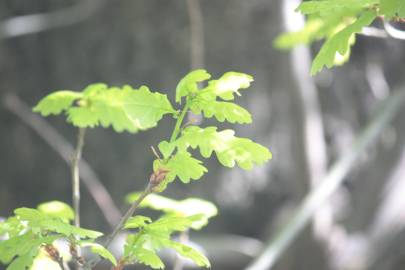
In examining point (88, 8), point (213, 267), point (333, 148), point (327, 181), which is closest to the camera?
point (327, 181)

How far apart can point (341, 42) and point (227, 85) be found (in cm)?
12

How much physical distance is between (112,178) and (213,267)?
1.77ft

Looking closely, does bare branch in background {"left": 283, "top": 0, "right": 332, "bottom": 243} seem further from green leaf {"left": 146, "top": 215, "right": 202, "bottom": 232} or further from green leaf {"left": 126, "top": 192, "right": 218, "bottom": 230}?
green leaf {"left": 146, "top": 215, "right": 202, "bottom": 232}

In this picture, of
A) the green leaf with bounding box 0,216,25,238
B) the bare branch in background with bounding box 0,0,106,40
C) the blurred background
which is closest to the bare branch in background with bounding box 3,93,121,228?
the blurred background

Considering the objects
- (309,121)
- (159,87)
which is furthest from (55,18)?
(309,121)

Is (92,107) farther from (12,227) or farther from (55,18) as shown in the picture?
(55,18)

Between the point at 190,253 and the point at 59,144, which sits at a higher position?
the point at 59,144

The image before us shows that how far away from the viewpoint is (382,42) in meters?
2.28

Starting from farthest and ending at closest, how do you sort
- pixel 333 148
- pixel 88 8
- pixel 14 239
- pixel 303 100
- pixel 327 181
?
pixel 333 148
pixel 88 8
pixel 303 100
pixel 327 181
pixel 14 239

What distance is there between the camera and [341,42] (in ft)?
1.87

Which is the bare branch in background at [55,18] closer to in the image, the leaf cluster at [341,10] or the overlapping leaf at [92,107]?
the overlapping leaf at [92,107]

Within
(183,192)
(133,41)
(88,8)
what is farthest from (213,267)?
(88,8)

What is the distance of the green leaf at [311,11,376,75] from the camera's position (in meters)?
0.57

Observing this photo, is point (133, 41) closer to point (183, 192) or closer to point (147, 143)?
point (147, 143)
